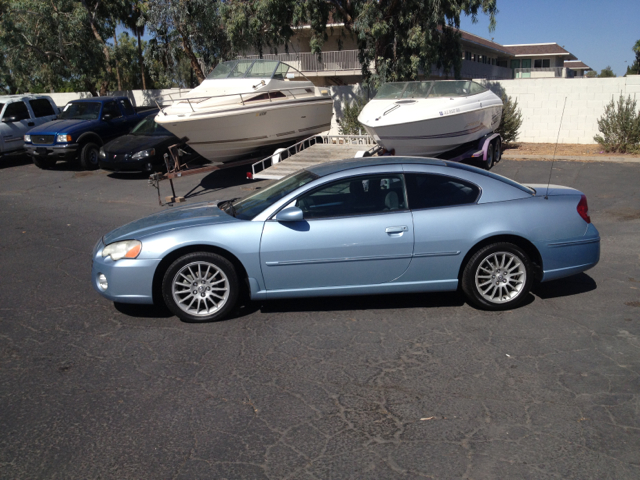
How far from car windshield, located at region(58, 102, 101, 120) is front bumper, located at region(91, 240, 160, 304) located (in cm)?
1345

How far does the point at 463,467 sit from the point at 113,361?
2904 mm

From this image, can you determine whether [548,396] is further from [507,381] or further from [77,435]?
[77,435]

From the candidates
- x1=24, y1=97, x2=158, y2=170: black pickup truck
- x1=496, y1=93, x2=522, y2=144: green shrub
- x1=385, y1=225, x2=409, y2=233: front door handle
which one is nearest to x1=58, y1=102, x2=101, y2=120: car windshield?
x1=24, y1=97, x2=158, y2=170: black pickup truck

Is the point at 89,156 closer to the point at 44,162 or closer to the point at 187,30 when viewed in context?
the point at 44,162

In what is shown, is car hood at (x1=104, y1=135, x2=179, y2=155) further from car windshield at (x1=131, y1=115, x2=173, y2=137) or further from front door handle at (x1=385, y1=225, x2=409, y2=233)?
front door handle at (x1=385, y1=225, x2=409, y2=233)

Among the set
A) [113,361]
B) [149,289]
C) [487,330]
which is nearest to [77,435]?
[113,361]

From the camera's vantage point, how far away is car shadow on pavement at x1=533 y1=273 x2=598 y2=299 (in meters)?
5.98

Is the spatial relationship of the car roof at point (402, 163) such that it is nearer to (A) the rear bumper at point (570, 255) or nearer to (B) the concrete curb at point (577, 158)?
(A) the rear bumper at point (570, 255)

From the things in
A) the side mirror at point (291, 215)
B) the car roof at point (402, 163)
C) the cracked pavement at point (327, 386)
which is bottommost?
the cracked pavement at point (327, 386)

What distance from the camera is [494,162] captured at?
14.5 meters

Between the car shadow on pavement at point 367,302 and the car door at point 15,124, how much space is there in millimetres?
15601

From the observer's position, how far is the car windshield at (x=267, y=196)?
557 cm

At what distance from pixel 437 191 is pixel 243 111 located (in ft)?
27.3

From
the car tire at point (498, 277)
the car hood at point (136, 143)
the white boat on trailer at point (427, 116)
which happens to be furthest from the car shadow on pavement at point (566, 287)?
the car hood at point (136, 143)
